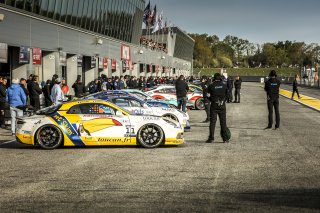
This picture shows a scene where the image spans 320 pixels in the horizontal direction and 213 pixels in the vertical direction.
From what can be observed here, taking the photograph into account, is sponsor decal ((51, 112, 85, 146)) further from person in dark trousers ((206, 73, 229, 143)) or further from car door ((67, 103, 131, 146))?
person in dark trousers ((206, 73, 229, 143))

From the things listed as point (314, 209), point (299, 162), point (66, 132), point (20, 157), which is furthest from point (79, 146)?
point (314, 209)

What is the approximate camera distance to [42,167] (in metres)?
9.75

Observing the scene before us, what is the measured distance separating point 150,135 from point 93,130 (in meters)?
1.35

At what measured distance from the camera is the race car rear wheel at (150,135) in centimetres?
1248

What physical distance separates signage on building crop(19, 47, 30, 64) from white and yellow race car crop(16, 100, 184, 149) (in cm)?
1311

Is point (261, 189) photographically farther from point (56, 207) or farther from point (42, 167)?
point (42, 167)

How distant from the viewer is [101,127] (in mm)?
12477

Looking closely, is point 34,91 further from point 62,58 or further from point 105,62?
point 105,62

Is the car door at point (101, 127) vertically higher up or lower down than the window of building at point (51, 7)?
lower down

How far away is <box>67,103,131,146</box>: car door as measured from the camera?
12445mm

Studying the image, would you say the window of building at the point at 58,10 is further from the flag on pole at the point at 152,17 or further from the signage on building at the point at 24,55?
the flag on pole at the point at 152,17

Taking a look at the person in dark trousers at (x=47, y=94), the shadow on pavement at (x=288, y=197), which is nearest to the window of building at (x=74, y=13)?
the person in dark trousers at (x=47, y=94)

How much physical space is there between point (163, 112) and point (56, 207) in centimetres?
1006

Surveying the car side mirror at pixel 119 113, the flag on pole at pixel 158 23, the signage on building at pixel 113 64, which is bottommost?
the car side mirror at pixel 119 113
